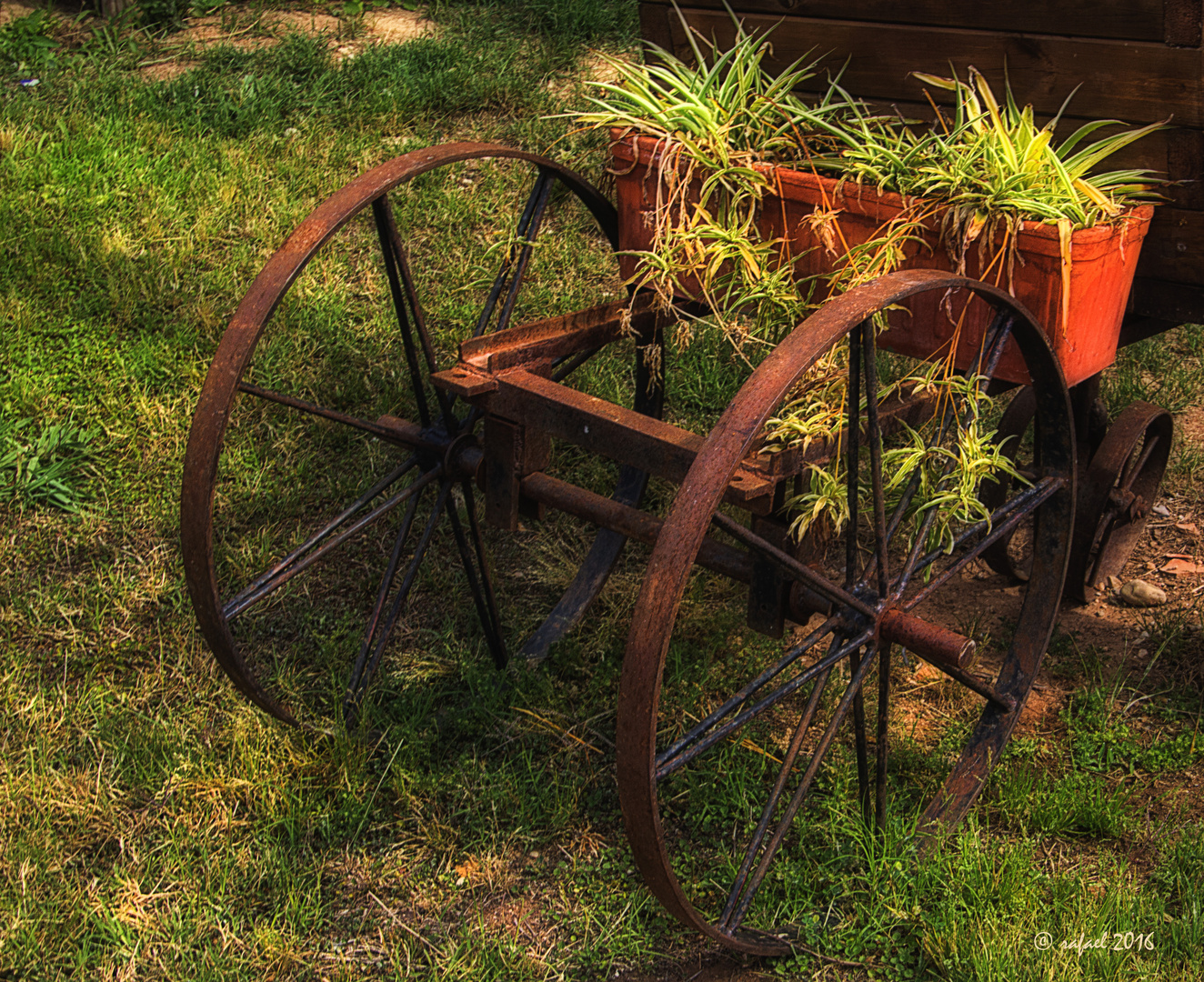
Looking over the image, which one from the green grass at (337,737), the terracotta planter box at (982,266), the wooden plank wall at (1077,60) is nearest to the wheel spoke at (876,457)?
the terracotta planter box at (982,266)

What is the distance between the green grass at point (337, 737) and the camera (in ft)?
8.09

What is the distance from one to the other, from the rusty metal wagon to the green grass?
4cm

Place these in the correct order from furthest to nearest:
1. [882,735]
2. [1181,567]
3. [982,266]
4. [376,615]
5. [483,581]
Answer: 1. [1181,567]
2. [483,581]
3. [376,615]
4. [882,735]
5. [982,266]

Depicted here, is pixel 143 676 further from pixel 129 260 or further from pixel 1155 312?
pixel 1155 312

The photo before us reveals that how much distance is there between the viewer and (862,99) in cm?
294

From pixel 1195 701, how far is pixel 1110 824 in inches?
25.2

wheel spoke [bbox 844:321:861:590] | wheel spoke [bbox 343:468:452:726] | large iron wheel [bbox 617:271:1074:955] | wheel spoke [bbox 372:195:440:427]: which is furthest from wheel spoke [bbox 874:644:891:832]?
wheel spoke [bbox 372:195:440:427]

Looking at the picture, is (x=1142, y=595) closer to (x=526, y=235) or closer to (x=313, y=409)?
(x=526, y=235)

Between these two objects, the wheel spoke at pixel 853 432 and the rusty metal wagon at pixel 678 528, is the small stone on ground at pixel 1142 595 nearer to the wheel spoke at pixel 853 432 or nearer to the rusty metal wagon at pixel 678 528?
the rusty metal wagon at pixel 678 528

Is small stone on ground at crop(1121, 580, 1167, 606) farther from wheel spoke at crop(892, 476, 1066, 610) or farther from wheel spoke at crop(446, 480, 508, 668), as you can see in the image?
wheel spoke at crop(446, 480, 508, 668)

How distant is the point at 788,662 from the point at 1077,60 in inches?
57.0

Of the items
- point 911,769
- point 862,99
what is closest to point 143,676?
point 911,769

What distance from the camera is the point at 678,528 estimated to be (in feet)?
6.21

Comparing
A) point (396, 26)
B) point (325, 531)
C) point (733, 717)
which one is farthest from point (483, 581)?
point (396, 26)
